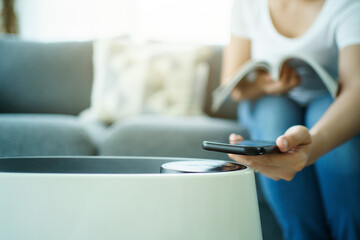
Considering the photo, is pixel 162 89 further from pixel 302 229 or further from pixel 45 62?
pixel 302 229

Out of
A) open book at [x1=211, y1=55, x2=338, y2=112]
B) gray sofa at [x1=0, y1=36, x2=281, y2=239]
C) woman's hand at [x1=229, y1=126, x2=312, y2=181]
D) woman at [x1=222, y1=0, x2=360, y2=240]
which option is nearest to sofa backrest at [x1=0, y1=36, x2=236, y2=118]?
gray sofa at [x1=0, y1=36, x2=281, y2=239]

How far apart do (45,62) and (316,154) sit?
1.22 metres

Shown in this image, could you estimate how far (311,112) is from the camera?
0.66 m

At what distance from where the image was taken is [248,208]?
0.88 feet

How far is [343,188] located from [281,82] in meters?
0.25

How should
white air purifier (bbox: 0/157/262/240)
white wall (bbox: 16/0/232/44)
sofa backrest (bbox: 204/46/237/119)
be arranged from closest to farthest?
white air purifier (bbox: 0/157/262/240) < sofa backrest (bbox: 204/46/237/119) < white wall (bbox: 16/0/232/44)

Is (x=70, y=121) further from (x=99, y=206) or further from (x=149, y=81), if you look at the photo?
(x=99, y=206)

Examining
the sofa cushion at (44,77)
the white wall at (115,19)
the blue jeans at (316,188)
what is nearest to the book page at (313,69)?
the blue jeans at (316,188)

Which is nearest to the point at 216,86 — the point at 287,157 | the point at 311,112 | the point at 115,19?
the point at 311,112

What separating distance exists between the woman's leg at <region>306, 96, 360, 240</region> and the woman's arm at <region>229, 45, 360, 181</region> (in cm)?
8

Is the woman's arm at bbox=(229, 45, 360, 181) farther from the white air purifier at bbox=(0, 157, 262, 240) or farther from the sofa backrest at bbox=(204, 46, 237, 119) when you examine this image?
the sofa backrest at bbox=(204, 46, 237, 119)

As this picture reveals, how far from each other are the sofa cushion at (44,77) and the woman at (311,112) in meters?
0.84

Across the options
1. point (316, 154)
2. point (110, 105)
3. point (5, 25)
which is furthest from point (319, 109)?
point (5, 25)

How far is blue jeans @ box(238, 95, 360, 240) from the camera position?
550 millimetres
